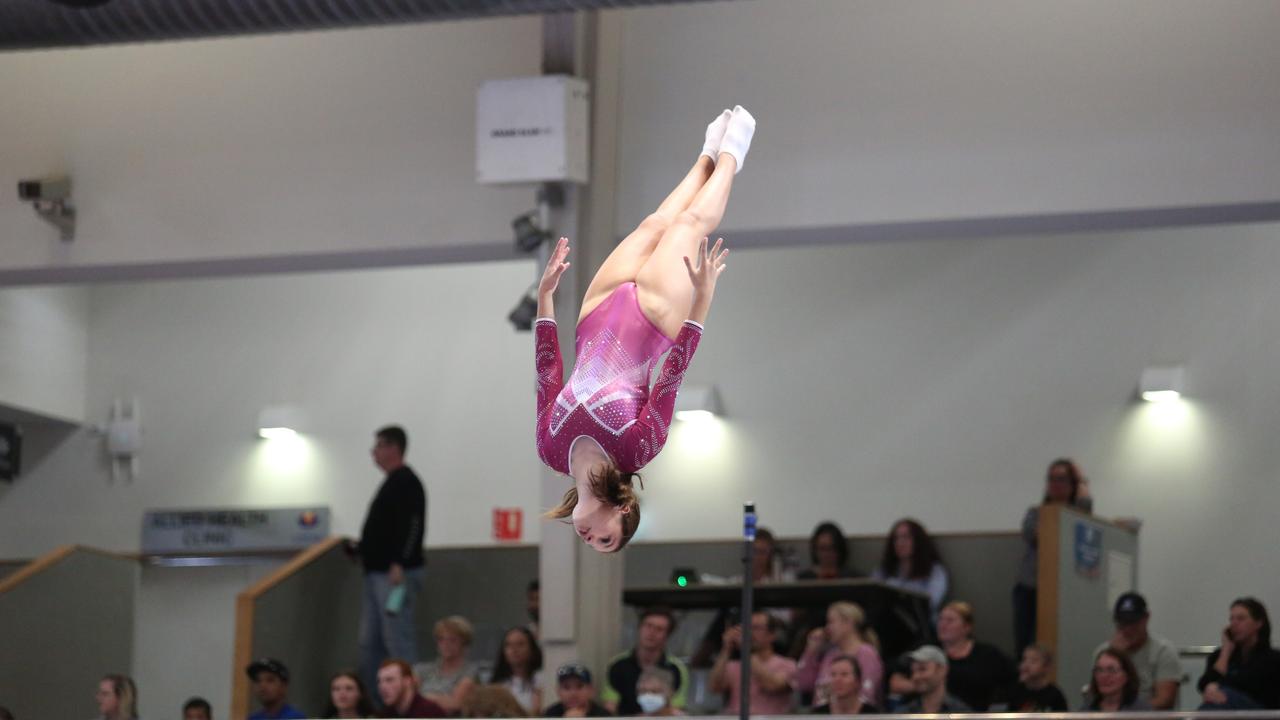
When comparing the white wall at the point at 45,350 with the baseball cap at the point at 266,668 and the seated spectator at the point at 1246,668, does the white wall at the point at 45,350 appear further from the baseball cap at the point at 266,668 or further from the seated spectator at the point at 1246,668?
the seated spectator at the point at 1246,668

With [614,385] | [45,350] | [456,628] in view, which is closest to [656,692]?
[456,628]

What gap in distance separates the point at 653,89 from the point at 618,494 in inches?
147

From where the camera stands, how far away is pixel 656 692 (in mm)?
7090

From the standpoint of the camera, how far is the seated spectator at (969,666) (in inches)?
279

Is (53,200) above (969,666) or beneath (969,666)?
above

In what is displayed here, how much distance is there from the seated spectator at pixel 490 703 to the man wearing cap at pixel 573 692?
7.3 inches

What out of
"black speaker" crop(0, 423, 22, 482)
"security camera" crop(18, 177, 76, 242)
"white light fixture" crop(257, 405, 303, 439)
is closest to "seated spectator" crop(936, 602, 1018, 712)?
"security camera" crop(18, 177, 76, 242)

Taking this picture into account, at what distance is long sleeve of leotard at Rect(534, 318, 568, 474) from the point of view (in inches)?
195

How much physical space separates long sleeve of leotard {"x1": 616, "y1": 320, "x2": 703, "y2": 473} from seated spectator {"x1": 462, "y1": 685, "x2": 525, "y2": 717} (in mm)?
2656

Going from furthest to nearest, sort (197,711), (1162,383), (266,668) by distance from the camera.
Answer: (1162,383) → (197,711) → (266,668)

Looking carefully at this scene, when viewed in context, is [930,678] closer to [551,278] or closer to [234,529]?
[551,278]

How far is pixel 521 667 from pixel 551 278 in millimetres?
3525

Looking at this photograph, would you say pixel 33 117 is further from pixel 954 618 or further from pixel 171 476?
pixel 954 618

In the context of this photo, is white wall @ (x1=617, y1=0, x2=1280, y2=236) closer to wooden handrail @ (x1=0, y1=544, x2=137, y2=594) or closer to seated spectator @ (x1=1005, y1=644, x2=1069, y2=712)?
seated spectator @ (x1=1005, y1=644, x2=1069, y2=712)
